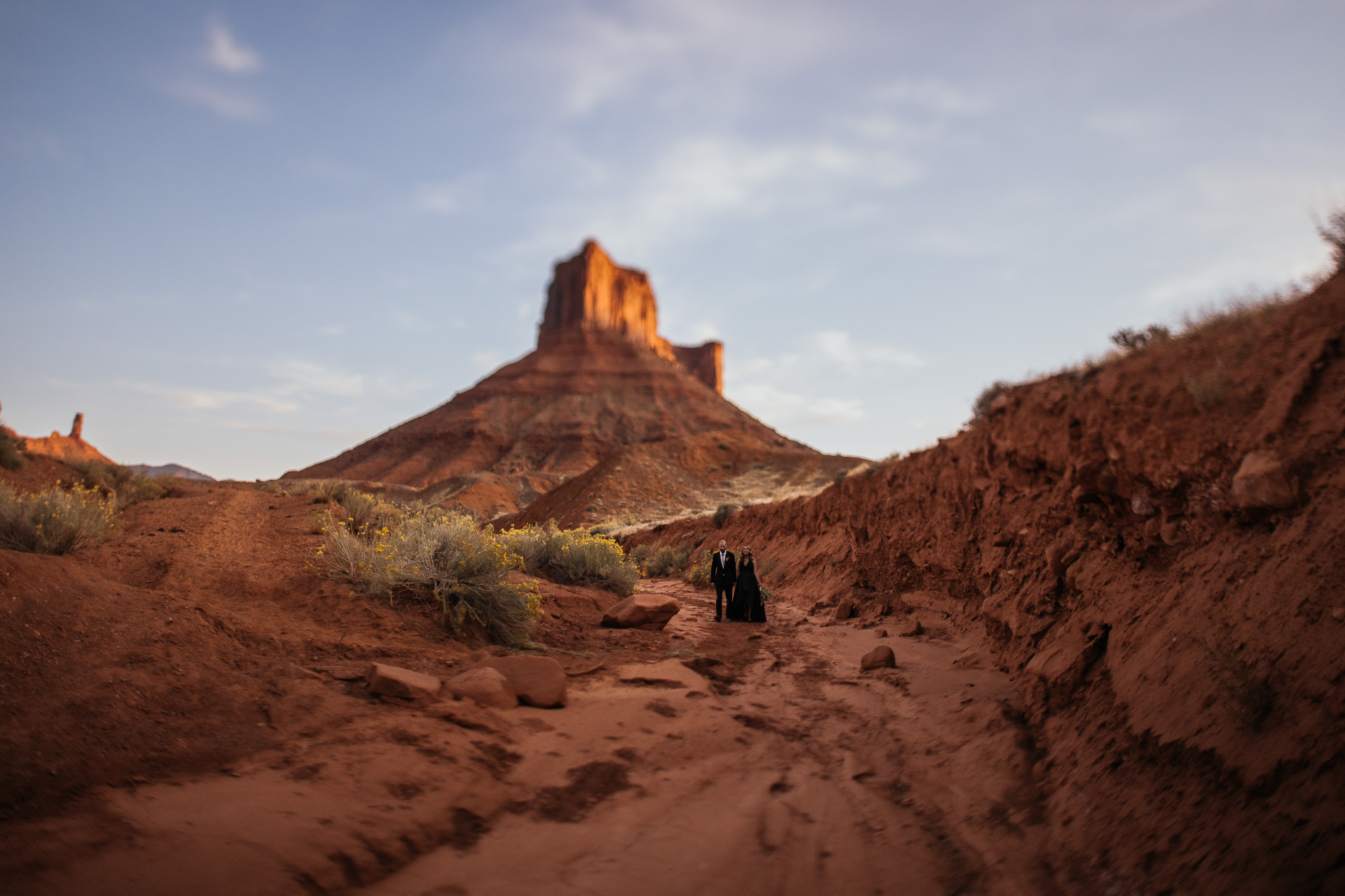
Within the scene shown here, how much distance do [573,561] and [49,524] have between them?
246 inches

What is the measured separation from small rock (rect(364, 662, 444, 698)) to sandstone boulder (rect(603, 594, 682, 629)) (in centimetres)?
376

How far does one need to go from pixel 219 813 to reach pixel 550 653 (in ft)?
11.8

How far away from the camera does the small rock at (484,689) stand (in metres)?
4.49

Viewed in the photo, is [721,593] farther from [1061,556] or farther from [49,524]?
[49,524]

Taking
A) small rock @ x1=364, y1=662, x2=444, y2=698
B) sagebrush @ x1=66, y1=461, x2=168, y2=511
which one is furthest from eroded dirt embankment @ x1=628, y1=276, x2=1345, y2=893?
sagebrush @ x1=66, y1=461, x2=168, y2=511

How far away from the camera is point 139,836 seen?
2.56 metres

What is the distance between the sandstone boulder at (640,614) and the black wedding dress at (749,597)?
206 cm

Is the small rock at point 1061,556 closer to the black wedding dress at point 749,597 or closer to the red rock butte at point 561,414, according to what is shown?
the black wedding dress at point 749,597

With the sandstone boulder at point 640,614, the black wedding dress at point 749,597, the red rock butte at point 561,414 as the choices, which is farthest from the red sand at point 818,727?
the red rock butte at point 561,414

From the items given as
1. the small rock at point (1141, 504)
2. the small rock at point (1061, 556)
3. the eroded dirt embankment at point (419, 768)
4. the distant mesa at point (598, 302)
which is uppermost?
the distant mesa at point (598, 302)

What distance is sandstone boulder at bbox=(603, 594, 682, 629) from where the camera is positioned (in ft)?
26.6

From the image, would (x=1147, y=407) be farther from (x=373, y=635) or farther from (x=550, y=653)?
(x=373, y=635)

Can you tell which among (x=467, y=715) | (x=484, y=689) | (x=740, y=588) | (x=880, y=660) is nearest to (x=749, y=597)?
(x=740, y=588)

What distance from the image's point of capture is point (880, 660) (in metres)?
6.72
